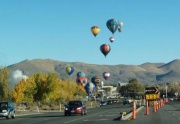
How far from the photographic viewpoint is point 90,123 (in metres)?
32.4

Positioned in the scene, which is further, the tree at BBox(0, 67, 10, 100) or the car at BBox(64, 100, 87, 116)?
the tree at BBox(0, 67, 10, 100)

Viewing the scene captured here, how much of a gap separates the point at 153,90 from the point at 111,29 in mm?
26342

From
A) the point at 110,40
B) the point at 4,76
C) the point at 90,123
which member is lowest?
the point at 90,123

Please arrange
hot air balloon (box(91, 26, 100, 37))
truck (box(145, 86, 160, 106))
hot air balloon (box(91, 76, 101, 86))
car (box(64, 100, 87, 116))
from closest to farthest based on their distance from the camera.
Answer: car (box(64, 100, 87, 116)) → truck (box(145, 86, 160, 106)) → hot air balloon (box(91, 26, 100, 37)) → hot air balloon (box(91, 76, 101, 86))

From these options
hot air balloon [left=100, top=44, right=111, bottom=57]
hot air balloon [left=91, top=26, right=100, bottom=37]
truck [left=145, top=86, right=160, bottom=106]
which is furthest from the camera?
hot air balloon [left=100, top=44, right=111, bottom=57]

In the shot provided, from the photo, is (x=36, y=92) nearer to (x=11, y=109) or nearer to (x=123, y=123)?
(x=11, y=109)

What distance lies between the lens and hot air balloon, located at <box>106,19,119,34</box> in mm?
90000

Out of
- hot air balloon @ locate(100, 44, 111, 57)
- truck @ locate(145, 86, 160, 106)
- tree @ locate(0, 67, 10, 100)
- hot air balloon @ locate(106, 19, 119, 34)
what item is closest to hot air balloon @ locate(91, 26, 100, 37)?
hot air balloon @ locate(100, 44, 111, 57)

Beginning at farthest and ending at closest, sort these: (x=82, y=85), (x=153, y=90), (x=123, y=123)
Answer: (x=82, y=85) < (x=153, y=90) < (x=123, y=123)

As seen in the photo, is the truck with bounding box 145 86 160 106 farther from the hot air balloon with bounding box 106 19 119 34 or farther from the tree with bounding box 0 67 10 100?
the tree with bounding box 0 67 10 100

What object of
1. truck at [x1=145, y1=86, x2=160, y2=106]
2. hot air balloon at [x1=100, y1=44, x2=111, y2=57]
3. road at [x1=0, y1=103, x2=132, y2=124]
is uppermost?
hot air balloon at [x1=100, y1=44, x2=111, y2=57]

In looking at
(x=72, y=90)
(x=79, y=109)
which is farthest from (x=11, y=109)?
(x=72, y=90)

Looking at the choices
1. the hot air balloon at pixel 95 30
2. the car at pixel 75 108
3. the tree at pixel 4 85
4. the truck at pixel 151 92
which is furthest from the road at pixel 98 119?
the hot air balloon at pixel 95 30

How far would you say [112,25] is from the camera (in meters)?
89.8
